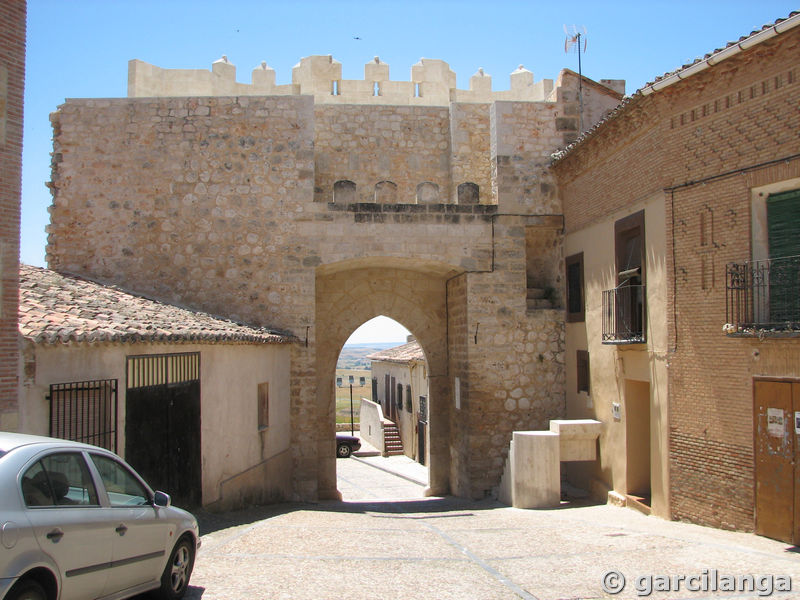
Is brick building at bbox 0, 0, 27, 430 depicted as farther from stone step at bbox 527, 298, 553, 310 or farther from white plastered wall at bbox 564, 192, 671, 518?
stone step at bbox 527, 298, 553, 310

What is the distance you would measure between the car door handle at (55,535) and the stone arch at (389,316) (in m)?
10.8

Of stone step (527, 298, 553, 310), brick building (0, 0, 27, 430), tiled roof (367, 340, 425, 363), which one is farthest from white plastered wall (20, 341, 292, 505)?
tiled roof (367, 340, 425, 363)

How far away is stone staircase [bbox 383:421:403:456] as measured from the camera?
26.2 metres

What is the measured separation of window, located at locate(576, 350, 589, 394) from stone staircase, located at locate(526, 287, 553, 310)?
4.51ft

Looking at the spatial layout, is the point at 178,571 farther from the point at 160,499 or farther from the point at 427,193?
the point at 427,193

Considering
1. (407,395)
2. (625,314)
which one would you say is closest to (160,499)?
(625,314)

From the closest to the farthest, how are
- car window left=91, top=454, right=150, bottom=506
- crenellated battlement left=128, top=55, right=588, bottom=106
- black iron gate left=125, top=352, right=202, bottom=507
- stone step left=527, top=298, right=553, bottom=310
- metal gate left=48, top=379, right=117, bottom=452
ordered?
car window left=91, top=454, right=150, bottom=506 → metal gate left=48, top=379, right=117, bottom=452 → black iron gate left=125, top=352, right=202, bottom=507 → stone step left=527, top=298, right=553, bottom=310 → crenellated battlement left=128, top=55, right=588, bottom=106

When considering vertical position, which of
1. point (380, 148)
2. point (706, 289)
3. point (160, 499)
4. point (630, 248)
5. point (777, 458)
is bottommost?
point (777, 458)

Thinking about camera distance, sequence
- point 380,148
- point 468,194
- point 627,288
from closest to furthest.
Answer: point 627,288, point 468,194, point 380,148

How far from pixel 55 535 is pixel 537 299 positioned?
11611 mm

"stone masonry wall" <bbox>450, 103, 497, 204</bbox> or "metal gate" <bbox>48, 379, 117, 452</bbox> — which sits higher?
"stone masonry wall" <bbox>450, 103, 497, 204</bbox>

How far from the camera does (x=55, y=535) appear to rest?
170 inches

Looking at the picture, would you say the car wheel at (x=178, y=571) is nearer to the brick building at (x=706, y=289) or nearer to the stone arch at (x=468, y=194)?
the brick building at (x=706, y=289)

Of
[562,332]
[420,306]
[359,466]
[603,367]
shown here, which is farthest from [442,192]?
[359,466]
